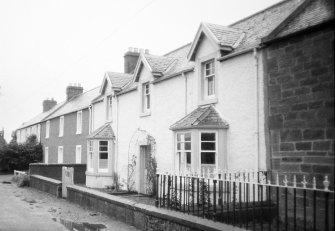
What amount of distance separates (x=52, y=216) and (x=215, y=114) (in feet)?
22.3

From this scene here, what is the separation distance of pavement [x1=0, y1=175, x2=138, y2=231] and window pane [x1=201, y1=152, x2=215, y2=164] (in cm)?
322

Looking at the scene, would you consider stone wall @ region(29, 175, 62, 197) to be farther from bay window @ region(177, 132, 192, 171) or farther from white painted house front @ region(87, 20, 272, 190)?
bay window @ region(177, 132, 192, 171)

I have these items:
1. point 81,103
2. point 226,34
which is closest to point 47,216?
point 226,34

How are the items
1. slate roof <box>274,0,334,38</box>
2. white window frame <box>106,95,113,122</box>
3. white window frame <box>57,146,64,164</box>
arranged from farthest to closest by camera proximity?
white window frame <box>57,146,64,164</box>, white window frame <box>106,95,113,122</box>, slate roof <box>274,0,334,38</box>

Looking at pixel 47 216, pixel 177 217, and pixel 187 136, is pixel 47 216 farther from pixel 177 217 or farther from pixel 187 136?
pixel 177 217

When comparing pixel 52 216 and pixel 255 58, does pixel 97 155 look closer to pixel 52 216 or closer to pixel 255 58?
pixel 52 216

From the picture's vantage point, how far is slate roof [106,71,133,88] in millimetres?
20531

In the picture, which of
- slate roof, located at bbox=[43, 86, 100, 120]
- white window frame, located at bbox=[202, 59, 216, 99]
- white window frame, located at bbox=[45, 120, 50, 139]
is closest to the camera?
white window frame, located at bbox=[202, 59, 216, 99]

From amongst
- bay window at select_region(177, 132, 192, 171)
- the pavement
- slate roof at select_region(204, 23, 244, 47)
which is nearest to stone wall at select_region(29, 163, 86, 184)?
the pavement

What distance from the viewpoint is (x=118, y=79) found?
21078 millimetres

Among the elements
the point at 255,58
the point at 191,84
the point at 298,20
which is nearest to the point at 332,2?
the point at 298,20

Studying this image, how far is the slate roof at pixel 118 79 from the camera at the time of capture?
20.5m

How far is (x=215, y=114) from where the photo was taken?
12.2m

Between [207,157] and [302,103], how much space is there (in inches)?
174
